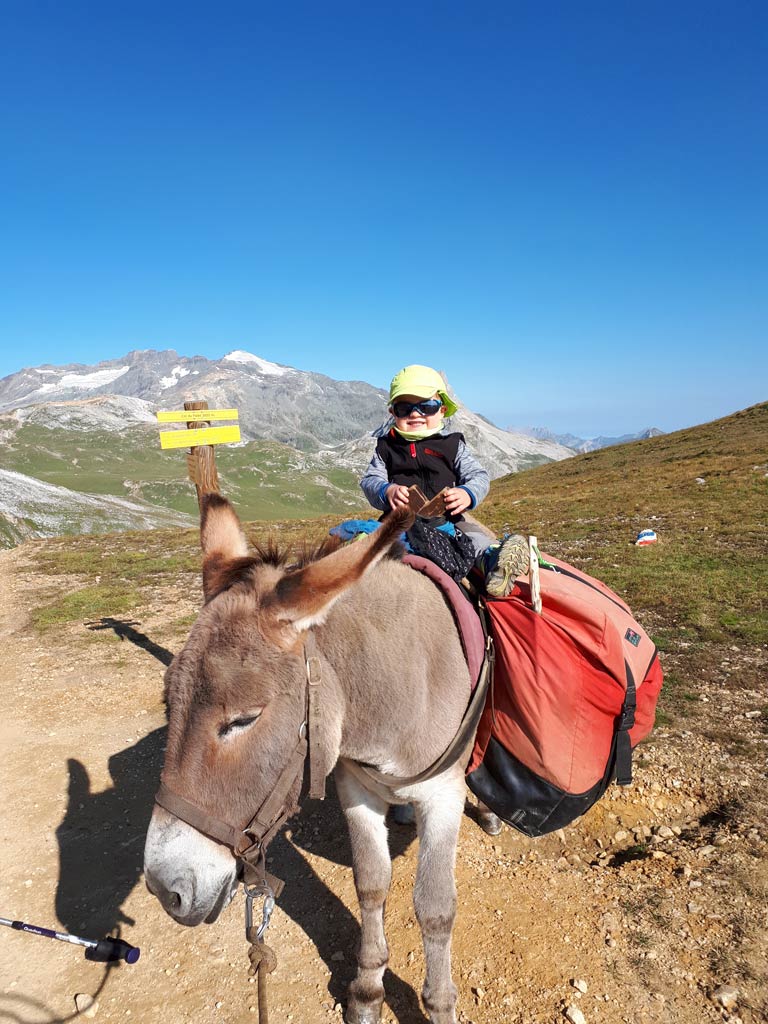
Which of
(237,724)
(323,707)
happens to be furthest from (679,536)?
(237,724)

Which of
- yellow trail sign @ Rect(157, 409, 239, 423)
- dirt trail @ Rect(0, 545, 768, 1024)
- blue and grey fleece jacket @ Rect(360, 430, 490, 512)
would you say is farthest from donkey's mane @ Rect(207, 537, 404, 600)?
yellow trail sign @ Rect(157, 409, 239, 423)

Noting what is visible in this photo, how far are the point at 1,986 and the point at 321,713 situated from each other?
4.04 meters

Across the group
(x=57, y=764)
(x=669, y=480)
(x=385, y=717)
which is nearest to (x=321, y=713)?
→ (x=385, y=717)

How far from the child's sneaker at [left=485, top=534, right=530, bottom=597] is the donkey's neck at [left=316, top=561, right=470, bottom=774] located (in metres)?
0.35

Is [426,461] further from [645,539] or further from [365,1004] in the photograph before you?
[645,539]

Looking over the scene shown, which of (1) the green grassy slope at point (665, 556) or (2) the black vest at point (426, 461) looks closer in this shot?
(2) the black vest at point (426, 461)

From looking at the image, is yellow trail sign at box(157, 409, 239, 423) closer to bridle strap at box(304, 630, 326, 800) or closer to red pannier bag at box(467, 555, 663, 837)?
red pannier bag at box(467, 555, 663, 837)

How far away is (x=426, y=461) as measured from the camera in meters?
4.65

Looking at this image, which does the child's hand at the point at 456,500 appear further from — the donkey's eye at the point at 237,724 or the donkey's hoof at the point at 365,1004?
the donkey's hoof at the point at 365,1004

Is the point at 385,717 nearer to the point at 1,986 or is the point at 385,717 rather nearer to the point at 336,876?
the point at 336,876

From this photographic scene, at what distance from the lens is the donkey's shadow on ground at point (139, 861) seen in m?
4.12

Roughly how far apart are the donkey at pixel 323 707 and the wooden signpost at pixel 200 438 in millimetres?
4959

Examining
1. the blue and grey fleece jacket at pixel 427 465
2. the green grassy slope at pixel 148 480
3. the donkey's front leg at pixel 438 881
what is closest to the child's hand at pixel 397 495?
the blue and grey fleece jacket at pixel 427 465

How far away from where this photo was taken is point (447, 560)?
132 inches
